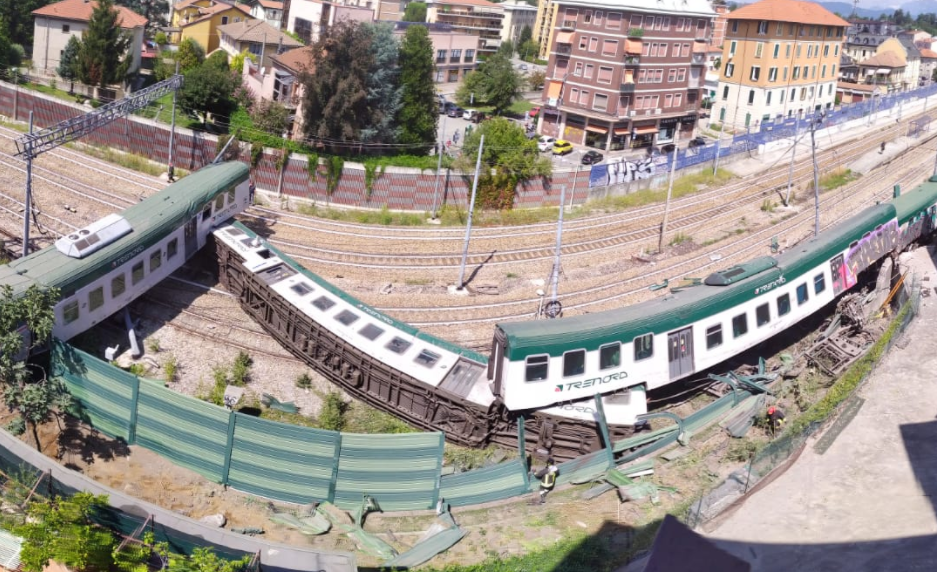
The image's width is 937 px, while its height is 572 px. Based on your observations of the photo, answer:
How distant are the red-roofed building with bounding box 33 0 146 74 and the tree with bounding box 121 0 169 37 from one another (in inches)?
1175

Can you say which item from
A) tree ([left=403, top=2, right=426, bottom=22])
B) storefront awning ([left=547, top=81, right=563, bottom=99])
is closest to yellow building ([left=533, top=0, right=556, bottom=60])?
tree ([left=403, top=2, right=426, bottom=22])

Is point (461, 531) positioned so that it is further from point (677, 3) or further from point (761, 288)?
point (677, 3)

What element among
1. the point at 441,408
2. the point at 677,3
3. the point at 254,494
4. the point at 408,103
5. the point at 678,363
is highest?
the point at 677,3

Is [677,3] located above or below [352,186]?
above

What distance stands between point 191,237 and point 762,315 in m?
21.5

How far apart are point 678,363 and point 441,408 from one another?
7.77 m

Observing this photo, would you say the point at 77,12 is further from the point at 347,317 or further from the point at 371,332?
the point at 371,332

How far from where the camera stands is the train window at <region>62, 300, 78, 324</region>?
2627 centimetres

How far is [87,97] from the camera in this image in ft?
181

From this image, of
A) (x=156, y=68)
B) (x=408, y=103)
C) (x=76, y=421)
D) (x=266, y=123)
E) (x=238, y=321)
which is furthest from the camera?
(x=156, y=68)

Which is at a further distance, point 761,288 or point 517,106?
point 517,106

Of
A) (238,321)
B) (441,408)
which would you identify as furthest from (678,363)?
(238,321)

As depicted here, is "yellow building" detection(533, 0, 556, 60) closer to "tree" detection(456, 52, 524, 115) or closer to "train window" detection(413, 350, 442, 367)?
Answer: "tree" detection(456, 52, 524, 115)

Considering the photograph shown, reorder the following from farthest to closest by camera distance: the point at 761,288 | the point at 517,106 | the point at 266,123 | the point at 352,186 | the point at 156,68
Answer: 1. the point at 517,106
2. the point at 156,68
3. the point at 266,123
4. the point at 352,186
5. the point at 761,288
